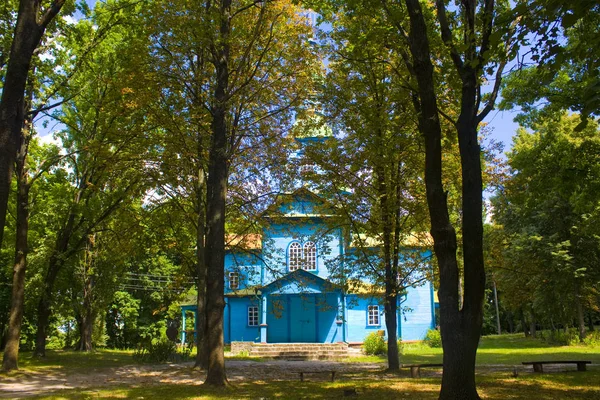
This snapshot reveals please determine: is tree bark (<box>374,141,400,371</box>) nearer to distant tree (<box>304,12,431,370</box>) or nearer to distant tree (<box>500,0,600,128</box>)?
distant tree (<box>304,12,431,370</box>)

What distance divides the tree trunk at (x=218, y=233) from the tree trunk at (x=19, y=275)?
8.37m

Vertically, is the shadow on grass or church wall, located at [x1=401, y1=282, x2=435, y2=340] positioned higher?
church wall, located at [x1=401, y1=282, x2=435, y2=340]

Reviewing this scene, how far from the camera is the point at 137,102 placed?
15266mm

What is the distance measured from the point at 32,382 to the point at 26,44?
10.9 meters

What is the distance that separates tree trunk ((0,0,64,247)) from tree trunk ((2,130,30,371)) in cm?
1188

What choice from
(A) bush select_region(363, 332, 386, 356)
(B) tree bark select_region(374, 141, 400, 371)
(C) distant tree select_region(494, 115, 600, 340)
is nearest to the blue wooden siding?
(A) bush select_region(363, 332, 386, 356)

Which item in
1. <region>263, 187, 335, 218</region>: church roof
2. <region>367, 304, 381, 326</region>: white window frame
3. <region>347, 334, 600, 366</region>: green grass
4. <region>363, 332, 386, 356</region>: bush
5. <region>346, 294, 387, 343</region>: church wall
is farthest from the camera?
<region>367, 304, 381, 326</region>: white window frame

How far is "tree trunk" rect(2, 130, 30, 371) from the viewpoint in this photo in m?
16.0

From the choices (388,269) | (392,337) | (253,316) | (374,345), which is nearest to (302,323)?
(253,316)

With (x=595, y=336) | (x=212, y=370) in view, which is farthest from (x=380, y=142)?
(x=595, y=336)

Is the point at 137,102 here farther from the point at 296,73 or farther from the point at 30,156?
the point at 30,156

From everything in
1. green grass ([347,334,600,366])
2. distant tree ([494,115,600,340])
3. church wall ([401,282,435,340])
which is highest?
distant tree ([494,115,600,340])

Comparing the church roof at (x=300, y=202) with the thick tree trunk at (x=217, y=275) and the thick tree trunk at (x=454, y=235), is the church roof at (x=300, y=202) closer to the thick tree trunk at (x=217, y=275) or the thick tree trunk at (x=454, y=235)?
the thick tree trunk at (x=217, y=275)

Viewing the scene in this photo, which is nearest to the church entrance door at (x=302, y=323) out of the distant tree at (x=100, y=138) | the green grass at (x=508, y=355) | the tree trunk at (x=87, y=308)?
the green grass at (x=508, y=355)
